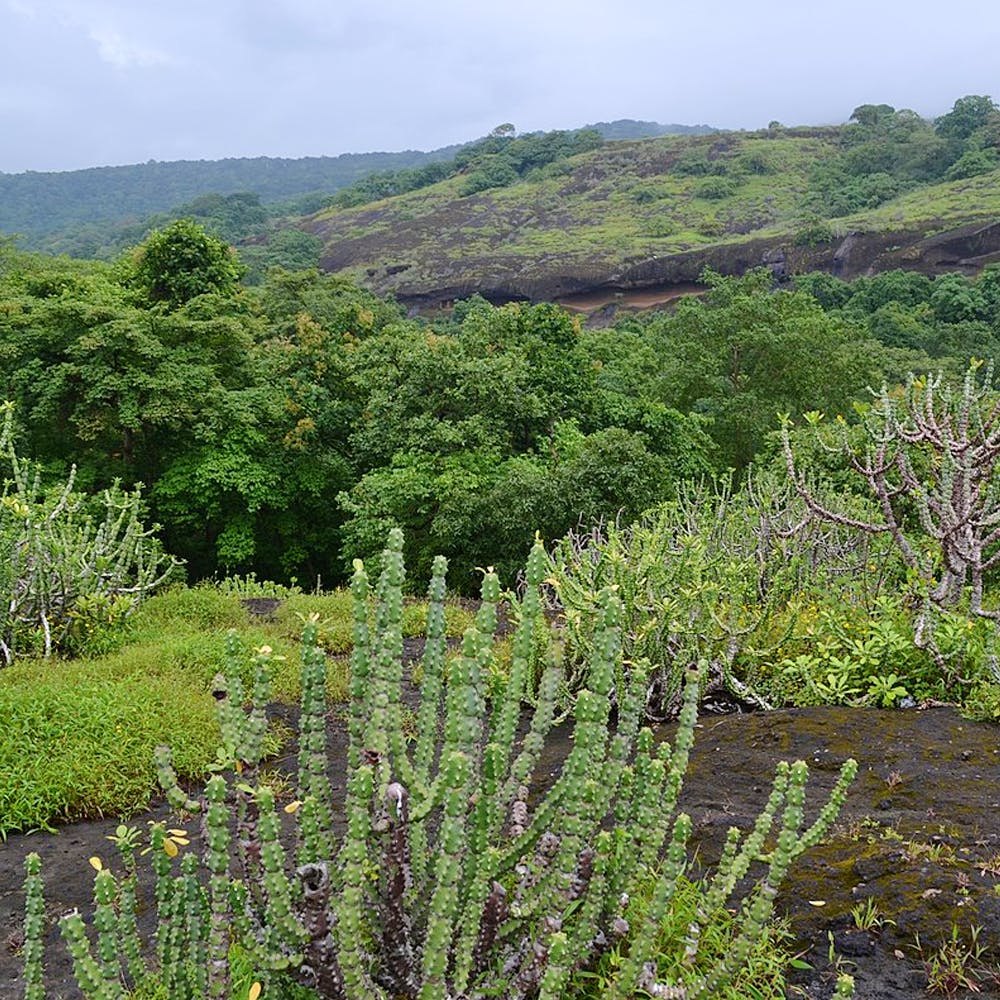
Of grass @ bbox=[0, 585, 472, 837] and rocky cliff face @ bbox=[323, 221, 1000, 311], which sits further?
rocky cliff face @ bbox=[323, 221, 1000, 311]

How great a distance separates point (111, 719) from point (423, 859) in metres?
3.23

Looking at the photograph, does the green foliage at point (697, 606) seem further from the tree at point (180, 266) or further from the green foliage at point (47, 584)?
the tree at point (180, 266)

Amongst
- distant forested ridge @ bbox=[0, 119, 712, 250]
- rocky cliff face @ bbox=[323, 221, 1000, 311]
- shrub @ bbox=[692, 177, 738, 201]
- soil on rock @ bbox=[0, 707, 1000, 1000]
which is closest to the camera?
soil on rock @ bbox=[0, 707, 1000, 1000]

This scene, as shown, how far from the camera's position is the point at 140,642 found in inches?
268

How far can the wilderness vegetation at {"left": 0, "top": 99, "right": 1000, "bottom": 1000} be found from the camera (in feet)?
6.57

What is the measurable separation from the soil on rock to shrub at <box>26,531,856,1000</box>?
59cm

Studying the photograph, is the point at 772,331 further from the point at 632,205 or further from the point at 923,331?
the point at 632,205

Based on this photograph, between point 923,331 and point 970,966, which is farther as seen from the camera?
point 923,331

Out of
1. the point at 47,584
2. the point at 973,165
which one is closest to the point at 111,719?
the point at 47,584

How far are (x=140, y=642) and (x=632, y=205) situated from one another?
6920 cm

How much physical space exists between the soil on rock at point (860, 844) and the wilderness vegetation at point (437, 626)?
0.19 m

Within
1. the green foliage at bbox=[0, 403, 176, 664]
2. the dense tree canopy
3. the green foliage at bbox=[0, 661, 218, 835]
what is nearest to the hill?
the dense tree canopy

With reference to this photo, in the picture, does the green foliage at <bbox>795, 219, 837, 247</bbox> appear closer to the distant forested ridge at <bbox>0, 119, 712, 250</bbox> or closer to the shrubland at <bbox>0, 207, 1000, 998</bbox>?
the shrubland at <bbox>0, 207, 1000, 998</bbox>

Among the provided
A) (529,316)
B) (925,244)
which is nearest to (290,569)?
(529,316)
